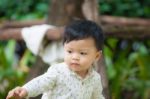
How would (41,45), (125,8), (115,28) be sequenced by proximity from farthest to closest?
(125,8)
(115,28)
(41,45)

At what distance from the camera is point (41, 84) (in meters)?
2.58

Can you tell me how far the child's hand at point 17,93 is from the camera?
240 centimetres

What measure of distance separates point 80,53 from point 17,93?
39 cm

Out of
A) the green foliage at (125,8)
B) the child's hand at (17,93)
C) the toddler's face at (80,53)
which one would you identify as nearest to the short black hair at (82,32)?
the toddler's face at (80,53)

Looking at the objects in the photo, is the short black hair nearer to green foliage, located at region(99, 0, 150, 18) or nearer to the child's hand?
the child's hand

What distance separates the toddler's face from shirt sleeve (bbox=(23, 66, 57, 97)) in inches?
4.0

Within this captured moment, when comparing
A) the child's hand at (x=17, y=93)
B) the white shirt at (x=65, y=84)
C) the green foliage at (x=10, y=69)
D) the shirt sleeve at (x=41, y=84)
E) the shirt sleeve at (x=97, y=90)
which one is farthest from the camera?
the green foliage at (x=10, y=69)

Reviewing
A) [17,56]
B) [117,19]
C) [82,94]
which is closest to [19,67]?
[17,56]

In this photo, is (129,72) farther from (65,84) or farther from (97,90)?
(65,84)

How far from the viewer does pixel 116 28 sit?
4.60 meters

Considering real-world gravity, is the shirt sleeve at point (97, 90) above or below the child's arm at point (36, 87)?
below

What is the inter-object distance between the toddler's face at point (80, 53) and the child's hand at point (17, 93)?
298mm

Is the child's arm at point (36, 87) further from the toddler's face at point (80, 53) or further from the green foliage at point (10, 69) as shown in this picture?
the green foliage at point (10, 69)

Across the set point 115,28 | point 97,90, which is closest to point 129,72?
point 115,28
